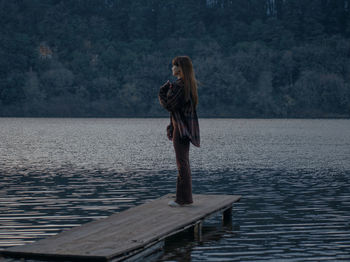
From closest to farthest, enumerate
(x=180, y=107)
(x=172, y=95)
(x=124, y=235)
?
(x=124, y=235) → (x=172, y=95) → (x=180, y=107)

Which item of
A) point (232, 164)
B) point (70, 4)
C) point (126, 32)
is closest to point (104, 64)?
point (126, 32)

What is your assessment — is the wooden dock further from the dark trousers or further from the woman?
the woman

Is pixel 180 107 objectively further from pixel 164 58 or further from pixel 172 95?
pixel 164 58

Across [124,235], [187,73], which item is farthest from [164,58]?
[124,235]

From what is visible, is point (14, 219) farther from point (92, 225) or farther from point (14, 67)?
point (14, 67)

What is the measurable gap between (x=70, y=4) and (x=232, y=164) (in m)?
133

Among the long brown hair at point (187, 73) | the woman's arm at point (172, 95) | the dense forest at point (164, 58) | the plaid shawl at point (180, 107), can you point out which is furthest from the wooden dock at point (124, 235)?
the dense forest at point (164, 58)

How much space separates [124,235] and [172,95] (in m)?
2.82

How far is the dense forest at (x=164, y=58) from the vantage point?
423ft

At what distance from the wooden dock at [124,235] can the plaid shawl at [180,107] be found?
139 cm

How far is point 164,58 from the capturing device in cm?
13638

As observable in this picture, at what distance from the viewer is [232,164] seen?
29.2m

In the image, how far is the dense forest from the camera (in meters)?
129

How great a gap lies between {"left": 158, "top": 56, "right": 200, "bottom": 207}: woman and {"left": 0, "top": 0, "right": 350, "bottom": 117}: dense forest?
11409 centimetres
